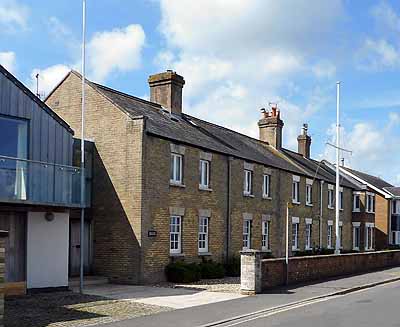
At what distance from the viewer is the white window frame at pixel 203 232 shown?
84.8 feet

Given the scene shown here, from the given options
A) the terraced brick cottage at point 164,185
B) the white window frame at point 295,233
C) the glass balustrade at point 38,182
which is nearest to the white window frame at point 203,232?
the terraced brick cottage at point 164,185

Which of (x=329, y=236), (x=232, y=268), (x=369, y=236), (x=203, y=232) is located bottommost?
(x=232, y=268)

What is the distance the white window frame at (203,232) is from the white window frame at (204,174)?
1.46 metres

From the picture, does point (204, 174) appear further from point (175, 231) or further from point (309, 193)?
point (309, 193)

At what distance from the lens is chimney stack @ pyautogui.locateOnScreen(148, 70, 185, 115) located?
28.2m

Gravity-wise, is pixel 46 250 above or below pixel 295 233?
above

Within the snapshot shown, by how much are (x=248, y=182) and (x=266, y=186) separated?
2263mm

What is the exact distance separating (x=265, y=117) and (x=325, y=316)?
2776 cm

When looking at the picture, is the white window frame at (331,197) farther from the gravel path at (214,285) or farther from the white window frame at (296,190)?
the gravel path at (214,285)

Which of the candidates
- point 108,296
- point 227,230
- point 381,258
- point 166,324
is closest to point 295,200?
point 381,258

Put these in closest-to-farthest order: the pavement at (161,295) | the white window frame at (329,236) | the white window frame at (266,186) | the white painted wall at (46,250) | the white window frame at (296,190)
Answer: the pavement at (161,295), the white painted wall at (46,250), the white window frame at (266,186), the white window frame at (296,190), the white window frame at (329,236)

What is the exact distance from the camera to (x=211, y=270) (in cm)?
2502

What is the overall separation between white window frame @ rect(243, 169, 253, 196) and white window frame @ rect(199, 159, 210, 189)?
12.0 ft

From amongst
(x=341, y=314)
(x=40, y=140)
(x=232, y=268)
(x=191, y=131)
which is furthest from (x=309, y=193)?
(x=341, y=314)
